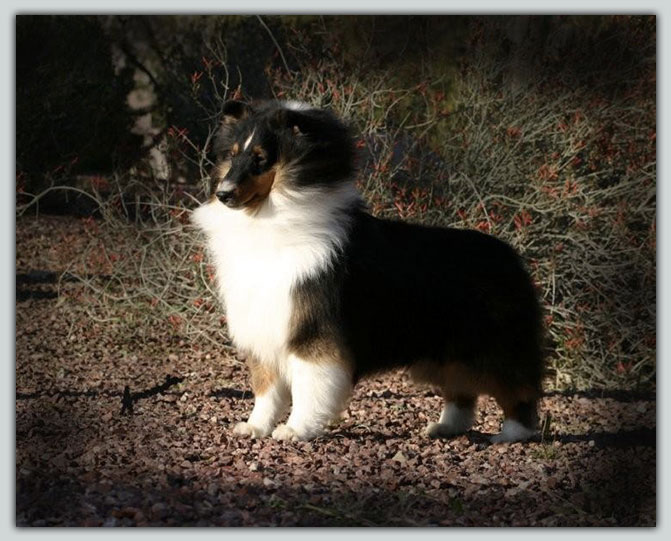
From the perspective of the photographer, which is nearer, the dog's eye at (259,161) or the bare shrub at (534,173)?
the dog's eye at (259,161)

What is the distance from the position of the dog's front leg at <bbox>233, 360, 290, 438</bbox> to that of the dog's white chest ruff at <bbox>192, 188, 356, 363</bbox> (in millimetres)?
209

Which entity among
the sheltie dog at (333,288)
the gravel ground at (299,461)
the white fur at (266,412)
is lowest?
the gravel ground at (299,461)

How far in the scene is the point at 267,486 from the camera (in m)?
4.18

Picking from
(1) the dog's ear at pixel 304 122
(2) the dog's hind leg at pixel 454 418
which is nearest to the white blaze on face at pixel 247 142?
(1) the dog's ear at pixel 304 122

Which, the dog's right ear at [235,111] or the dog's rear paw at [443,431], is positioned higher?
the dog's right ear at [235,111]

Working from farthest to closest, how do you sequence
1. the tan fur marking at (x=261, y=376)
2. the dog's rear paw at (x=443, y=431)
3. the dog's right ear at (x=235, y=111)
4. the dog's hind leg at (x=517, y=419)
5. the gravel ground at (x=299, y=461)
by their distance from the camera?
the dog's rear paw at (x=443, y=431), the dog's hind leg at (x=517, y=419), the tan fur marking at (x=261, y=376), the dog's right ear at (x=235, y=111), the gravel ground at (x=299, y=461)

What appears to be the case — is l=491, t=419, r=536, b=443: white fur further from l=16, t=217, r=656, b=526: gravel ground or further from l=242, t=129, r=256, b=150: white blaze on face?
l=242, t=129, r=256, b=150: white blaze on face

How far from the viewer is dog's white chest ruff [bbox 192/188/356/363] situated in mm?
4414

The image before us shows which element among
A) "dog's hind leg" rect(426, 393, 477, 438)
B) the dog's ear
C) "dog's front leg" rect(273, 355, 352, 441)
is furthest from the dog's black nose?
"dog's hind leg" rect(426, 393, 477, 438)

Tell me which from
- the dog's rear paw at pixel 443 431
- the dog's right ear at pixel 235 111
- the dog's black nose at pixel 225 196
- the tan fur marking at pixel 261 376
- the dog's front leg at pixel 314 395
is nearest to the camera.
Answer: the dog's black nose at pixel 225 196

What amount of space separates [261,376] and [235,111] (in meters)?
1.30

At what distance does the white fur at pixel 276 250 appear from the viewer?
4414mm

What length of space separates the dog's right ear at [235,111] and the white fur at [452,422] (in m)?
1.91

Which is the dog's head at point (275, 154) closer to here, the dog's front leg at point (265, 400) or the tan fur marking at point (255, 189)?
the tan fur marking at point (255, 189)
